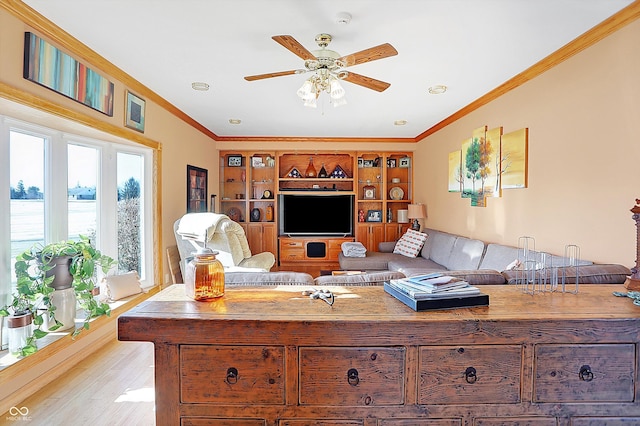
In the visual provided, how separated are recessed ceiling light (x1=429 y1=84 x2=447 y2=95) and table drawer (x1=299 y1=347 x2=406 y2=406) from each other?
10.1 feet

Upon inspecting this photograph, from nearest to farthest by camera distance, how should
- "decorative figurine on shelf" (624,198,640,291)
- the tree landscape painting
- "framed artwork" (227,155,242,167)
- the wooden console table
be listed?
the wooden console table
"decorative figurine on shelf" (624,198,640,291)
the tree landscape painting
"framed artwork" (227,155,242,167)

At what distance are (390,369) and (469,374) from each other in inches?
11.7

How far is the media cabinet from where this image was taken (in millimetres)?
6641

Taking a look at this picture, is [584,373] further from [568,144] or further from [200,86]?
[200,86]

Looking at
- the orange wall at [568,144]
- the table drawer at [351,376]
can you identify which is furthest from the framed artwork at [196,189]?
the table drawer at [351,376]

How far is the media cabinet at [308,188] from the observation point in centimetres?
664

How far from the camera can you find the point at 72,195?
309 centimetres

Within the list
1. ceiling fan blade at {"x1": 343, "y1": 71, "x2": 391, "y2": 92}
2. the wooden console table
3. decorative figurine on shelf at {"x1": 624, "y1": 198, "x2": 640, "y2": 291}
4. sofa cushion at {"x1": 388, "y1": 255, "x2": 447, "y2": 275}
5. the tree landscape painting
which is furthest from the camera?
sofa cushion at {"x1": 388, "y1": 255, "x2": 447, "y2": 275}

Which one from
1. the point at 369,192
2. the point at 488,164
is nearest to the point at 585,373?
the point at 488,164

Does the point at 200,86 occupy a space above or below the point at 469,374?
above

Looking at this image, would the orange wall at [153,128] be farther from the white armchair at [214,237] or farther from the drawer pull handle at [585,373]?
the drawer pull handle at [585,373]

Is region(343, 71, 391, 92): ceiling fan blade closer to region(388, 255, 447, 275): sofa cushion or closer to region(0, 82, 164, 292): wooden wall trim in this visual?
region(0, 82, 164, 292): wooden wall trim

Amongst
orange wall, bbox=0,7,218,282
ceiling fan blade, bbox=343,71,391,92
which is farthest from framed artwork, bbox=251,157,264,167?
ceiling fan blade, bbox=343,71,391,92

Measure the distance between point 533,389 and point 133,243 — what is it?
154 inches
